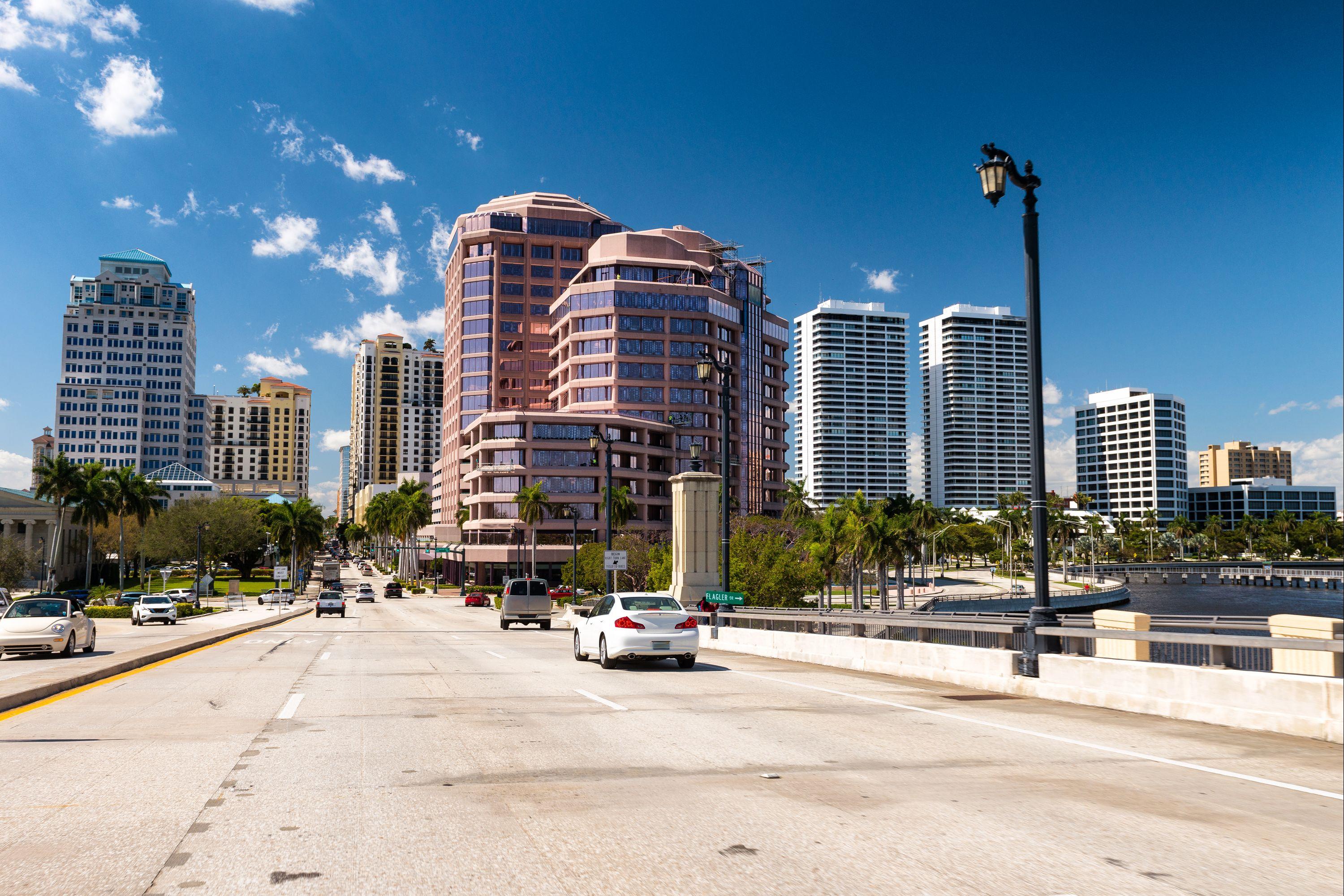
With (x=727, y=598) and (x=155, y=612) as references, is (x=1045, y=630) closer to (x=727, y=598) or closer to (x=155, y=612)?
(x=727, y=598)

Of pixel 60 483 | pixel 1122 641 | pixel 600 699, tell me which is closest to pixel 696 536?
pixel 600 699

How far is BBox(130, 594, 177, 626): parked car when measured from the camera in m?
48.5

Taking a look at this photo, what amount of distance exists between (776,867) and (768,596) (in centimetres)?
5548

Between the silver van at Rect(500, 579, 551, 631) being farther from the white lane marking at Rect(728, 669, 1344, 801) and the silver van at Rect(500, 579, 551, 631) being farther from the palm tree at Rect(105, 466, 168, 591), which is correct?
the palm tree at Rect(105, 466, 168, 591)

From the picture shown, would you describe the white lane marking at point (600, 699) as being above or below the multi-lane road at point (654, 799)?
below

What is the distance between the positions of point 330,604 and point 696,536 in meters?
36.0

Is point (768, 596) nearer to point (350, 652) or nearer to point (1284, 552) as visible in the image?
point (350, 652)

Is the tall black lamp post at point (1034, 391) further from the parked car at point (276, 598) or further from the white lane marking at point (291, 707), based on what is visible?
the parked car at point (276, 598)

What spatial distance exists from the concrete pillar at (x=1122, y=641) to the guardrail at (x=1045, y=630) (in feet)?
0.40

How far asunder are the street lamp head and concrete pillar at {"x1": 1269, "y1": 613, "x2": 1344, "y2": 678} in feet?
23.0

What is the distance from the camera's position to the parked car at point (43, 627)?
21.7 meters

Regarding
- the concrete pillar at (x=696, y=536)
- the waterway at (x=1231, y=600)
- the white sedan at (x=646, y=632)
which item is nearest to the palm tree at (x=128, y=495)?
the concrete pillar at (x=696, y=536)

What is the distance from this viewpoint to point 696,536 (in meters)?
33.0

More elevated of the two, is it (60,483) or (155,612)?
(60,483)
